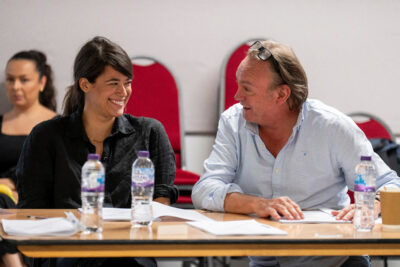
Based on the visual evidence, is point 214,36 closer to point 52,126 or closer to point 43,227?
point 52,126

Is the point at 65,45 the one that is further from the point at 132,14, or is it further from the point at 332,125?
the point at 332,125

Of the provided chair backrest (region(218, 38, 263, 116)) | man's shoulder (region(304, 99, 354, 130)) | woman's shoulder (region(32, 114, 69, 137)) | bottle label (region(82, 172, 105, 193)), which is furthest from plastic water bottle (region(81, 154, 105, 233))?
chair backrest (region(218, 38, 263, 116))

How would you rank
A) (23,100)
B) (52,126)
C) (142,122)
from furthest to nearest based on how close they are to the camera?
(23,100)
(142,122)
(52,126)

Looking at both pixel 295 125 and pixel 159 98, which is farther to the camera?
pixel 159 98

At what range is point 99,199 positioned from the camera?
1656 millimetres

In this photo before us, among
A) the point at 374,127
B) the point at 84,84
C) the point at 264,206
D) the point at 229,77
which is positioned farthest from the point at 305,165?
the point at 374,127

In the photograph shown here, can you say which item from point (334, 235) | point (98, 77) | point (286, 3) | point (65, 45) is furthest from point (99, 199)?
point (286, 3)

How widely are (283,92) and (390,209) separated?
70 cm

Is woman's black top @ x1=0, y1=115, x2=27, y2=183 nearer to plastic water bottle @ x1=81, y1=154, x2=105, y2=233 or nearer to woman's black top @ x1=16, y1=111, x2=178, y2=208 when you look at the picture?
woman's black top @ x1=16, y1=111, x2=178, y2=208

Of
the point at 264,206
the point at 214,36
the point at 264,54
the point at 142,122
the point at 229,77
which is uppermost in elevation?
the point at 214,36

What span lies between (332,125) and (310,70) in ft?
6.06

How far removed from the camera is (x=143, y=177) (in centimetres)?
178

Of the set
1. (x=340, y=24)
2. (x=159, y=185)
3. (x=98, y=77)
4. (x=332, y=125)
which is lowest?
(x=159, y=185)

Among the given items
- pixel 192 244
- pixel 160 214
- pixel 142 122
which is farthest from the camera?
pixel 142 122
